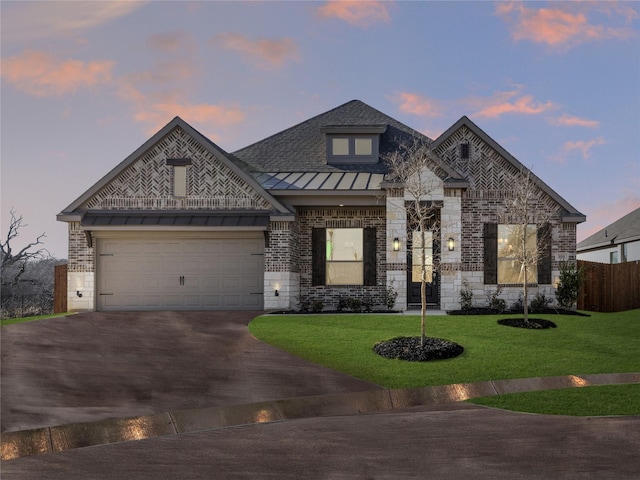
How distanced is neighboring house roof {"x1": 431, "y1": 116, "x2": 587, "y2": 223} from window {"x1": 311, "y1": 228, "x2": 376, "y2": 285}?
4230 millimetres

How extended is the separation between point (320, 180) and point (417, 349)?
1009 centimetres

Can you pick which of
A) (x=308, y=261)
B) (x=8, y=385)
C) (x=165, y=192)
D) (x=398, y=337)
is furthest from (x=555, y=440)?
(x=165, y=192)

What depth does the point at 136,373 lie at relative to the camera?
11.2 meters

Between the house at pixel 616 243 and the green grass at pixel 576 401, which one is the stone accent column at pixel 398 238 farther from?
the house at pixel 616 243

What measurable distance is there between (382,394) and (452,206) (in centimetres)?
1103

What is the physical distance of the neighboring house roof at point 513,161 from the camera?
2052 cm

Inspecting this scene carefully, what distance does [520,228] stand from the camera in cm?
2059

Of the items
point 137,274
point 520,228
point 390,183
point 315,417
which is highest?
point 390,183

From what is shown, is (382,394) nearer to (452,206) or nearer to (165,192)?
(452,206)

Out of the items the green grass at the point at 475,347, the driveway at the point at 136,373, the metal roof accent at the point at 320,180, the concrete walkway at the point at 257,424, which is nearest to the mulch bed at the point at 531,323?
the green grass at the point at 475,347

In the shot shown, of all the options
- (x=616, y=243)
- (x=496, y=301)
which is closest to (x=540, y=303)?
(x=496, y=301)

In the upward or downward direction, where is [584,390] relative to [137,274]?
downward

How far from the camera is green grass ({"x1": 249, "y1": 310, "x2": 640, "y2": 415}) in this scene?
11.1 m

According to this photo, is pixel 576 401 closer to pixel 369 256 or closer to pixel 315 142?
pixel 369 256
